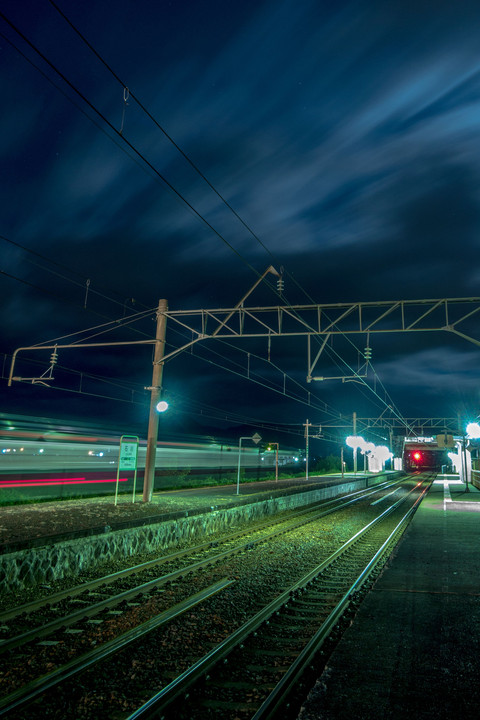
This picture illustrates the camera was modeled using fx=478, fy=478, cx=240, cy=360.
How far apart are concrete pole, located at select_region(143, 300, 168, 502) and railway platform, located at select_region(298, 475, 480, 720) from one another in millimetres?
9708

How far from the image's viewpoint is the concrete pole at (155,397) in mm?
16703

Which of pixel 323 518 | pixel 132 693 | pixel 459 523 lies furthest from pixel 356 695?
pixel 323 518

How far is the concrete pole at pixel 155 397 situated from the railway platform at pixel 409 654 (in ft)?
31.9

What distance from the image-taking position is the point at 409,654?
15.8ft

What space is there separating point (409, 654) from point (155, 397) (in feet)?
43.5

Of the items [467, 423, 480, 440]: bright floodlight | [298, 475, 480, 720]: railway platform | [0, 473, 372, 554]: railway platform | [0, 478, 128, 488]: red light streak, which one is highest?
[467, 423, 480, 440]: bright floodlight

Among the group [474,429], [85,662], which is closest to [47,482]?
[85,662]

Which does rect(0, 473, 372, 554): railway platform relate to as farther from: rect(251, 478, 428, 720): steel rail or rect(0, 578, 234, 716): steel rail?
rect(251, 478, 428, 720): steel rail

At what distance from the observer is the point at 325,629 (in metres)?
6.11

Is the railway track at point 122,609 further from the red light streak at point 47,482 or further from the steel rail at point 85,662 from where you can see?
the red light streak at point 47,482

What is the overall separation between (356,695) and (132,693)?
2.05m

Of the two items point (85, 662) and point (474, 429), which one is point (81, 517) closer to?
point (85, 662)

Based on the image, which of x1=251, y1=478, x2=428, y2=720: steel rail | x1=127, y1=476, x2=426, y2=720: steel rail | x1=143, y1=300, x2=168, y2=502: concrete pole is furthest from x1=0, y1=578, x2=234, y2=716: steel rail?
x1=143, y1=300, x2=168, y2=502: concrete pole

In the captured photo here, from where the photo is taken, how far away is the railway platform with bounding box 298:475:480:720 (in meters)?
3.77
